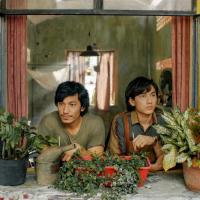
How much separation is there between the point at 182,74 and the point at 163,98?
3.46m

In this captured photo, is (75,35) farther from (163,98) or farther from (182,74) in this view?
(182,74)

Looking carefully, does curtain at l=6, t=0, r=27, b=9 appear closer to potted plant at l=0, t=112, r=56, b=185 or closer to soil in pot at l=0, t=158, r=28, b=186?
potted plant at l=0, t=112, r=56, b=185

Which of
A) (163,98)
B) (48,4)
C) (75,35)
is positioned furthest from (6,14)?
(75,35)

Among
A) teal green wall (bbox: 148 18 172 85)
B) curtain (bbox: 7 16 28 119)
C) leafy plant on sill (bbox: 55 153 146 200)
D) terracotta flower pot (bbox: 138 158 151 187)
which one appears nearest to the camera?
leafy plant on sill (bbox: 55 153 146 200)

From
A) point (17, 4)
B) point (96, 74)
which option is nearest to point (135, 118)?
point (17, 4)

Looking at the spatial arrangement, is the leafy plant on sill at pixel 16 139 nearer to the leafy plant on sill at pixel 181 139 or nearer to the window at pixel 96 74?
the leafy plant on sill at pixel 181 139

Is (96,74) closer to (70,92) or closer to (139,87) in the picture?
(139,87)

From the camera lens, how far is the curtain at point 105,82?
10719mm

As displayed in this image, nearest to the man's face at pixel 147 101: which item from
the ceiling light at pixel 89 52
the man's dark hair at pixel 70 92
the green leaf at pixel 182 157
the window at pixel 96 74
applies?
the man's dark hair at pixel 70 92

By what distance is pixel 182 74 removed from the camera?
171 inches

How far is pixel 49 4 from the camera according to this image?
3.93m

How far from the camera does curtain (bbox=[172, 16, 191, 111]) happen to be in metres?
4.25

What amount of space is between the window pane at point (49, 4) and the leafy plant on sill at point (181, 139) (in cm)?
136

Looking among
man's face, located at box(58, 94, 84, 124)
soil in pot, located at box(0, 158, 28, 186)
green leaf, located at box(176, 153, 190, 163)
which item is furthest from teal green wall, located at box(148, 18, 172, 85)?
soil in pot, located at box(0, 158, 28, 186)
